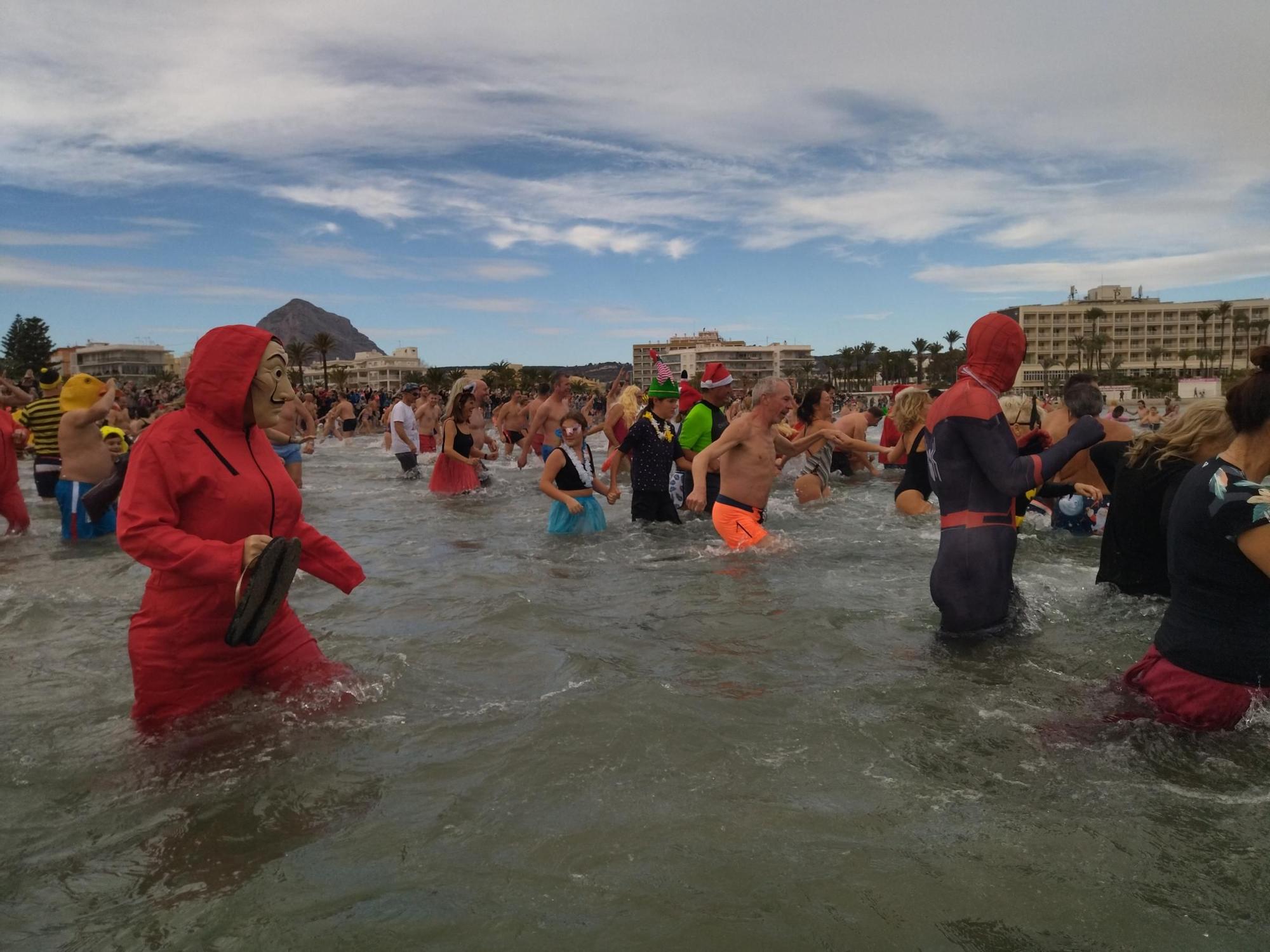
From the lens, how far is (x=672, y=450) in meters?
9.28

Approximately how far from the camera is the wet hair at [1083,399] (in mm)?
5129

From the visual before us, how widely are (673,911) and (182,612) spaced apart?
2.16 m

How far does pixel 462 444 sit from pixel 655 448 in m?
4.70

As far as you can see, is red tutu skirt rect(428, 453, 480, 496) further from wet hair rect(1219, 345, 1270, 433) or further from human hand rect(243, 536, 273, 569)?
wet hair rect(1219, 345, 1270, 433)

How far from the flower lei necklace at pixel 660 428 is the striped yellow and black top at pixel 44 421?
634cm

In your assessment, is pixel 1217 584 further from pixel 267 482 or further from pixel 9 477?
pixel 9 477

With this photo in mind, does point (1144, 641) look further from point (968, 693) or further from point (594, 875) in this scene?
point (594, 875)

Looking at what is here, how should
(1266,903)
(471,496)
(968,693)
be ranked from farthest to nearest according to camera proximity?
(471,496) < (968,693) < (1266,903)

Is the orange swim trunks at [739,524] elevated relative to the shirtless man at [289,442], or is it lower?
lower

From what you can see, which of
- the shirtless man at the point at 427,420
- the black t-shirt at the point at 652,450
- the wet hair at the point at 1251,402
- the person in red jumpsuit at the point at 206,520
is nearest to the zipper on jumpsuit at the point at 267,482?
the person in red jumpsuit at the point at 206,520

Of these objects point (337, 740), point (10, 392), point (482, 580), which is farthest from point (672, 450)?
point (10, 392)

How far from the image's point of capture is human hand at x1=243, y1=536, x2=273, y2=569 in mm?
3318

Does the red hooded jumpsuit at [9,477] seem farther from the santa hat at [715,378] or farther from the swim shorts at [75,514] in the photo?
the santa hat at [715,378]

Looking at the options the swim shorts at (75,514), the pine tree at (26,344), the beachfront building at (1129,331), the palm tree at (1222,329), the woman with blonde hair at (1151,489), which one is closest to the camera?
the woman with blonde hair at (1151,489)
